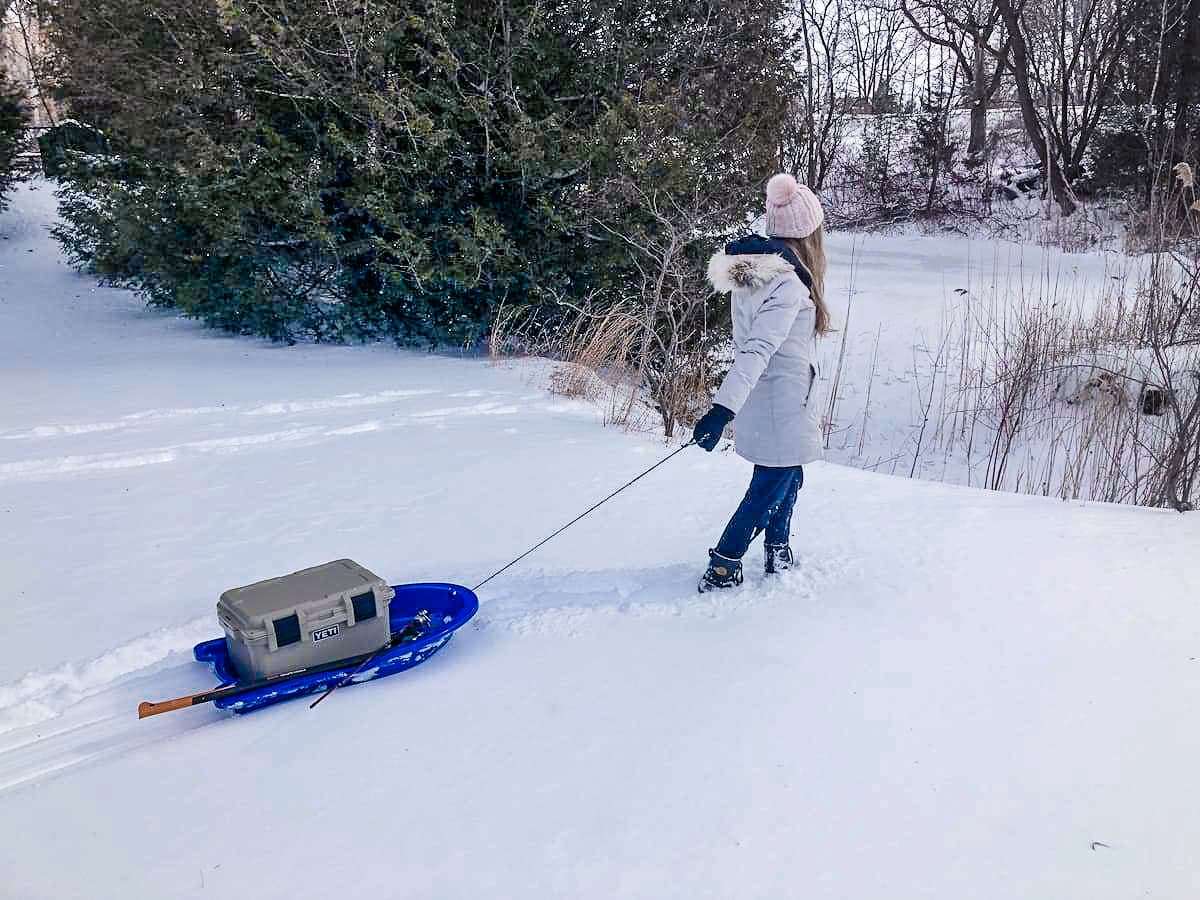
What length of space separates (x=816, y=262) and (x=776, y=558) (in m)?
1.08

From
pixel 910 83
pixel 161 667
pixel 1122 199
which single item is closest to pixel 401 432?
pixel 161 667

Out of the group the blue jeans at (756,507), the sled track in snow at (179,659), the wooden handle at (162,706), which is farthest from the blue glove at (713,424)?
the wooden handle at (162,706)

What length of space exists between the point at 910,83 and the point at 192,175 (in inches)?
797

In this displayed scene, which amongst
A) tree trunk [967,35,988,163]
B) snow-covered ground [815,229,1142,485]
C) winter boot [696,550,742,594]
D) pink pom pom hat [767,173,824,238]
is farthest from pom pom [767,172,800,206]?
tree trunk [967,35,988,163]

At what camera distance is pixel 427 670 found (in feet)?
9.07

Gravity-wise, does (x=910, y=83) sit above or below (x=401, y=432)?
above

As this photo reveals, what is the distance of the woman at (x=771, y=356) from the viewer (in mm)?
2873

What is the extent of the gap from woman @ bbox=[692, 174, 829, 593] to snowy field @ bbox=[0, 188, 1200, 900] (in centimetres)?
34

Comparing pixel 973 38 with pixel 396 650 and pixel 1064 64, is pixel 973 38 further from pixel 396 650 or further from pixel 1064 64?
pixel 396 650

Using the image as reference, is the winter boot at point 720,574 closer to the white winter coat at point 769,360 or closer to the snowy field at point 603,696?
the snowy field at point 603,696

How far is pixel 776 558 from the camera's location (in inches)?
130

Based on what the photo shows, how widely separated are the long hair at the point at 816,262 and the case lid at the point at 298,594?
171 centimetres

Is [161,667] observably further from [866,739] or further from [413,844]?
[866,739]

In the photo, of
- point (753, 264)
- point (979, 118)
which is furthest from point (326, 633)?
point (979, 118)
